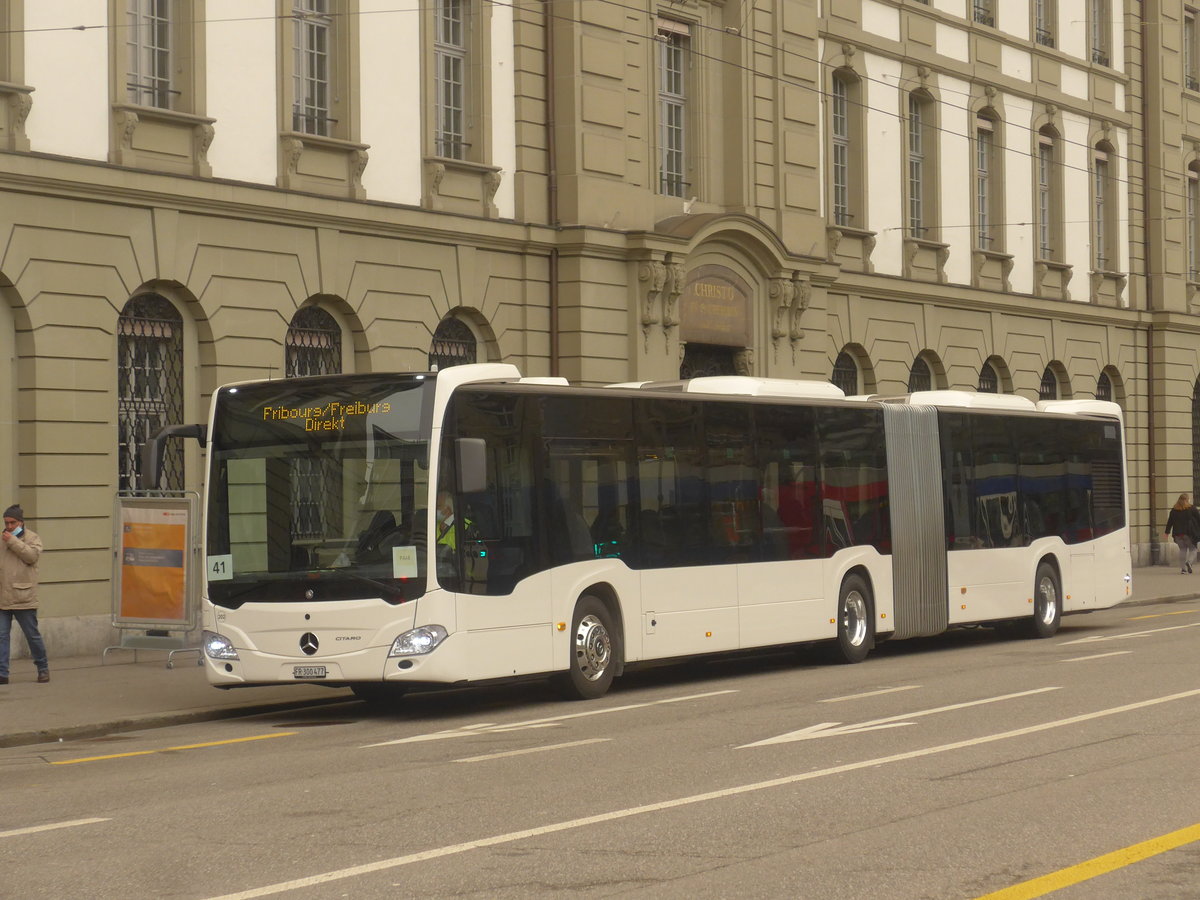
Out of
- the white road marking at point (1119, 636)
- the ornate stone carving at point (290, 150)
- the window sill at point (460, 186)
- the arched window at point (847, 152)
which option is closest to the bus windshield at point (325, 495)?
the ornate stone carving at point (290, 150)

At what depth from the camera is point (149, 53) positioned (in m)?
21.8

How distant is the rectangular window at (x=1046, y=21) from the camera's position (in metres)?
40.0

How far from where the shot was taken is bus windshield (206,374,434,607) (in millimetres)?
14844

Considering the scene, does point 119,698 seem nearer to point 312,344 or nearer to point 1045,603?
point 312,344

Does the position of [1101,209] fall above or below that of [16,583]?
above

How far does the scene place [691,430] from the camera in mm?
17953

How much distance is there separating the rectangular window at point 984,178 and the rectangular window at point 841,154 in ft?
15.8

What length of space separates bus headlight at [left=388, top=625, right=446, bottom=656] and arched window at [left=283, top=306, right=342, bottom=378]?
29.6ft

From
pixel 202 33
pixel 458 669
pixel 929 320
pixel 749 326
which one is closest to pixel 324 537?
pixel 458 669

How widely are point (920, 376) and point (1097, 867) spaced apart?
28915 mm

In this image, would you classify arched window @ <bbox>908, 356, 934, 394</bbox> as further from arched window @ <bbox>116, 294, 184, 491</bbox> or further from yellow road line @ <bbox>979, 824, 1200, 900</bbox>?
yellow road line @ <bbox>979, 824, 1200, 900</bbox>

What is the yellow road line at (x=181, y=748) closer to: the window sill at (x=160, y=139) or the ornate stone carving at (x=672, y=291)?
the window sill at (x=160, y=139)

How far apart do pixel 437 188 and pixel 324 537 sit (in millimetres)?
11171

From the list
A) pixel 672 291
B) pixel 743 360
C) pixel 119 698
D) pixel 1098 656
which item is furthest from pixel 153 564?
pixel 743 360
